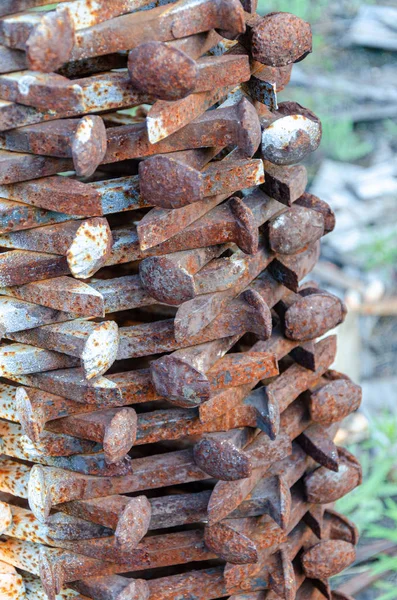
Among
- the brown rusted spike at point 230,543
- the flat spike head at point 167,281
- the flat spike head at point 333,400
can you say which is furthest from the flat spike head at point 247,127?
the brown rusted spike at point 230,543

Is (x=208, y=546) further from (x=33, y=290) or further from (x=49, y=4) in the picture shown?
(x=49, y=4)

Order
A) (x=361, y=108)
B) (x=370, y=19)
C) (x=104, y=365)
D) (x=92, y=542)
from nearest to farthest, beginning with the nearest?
(x=104, y=365)
(x=92, y=542)
(x=361, y=108)
(x=370, y=19)

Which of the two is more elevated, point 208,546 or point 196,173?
point 196,173

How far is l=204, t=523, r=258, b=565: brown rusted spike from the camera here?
1359mm

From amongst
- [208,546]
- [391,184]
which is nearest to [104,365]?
[208,546]

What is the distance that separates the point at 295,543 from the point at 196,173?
792 mm

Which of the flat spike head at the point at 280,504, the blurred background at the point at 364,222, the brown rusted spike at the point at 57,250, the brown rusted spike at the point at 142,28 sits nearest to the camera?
the brown rusted spike at the point at 142,28

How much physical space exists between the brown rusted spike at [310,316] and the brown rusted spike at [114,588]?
50 centimetres

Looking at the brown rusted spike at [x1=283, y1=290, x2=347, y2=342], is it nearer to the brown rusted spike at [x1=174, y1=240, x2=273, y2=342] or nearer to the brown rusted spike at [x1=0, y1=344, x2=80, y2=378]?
the brown rusted spike at [x1=174, y1=240, x2=273, y2=342]

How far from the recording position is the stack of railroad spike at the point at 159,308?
1.14 m

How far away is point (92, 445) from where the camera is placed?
1.34 meters

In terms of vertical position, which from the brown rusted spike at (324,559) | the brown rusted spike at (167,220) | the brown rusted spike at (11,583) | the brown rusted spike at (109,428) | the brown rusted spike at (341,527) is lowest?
the brown rusted spike at (341,527)

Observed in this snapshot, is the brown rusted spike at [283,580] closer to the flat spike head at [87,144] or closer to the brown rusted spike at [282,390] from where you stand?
the brown rusted spike at [282,390]

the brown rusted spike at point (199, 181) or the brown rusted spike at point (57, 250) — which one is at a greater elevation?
the brown rusted spike at point (199, 181)
